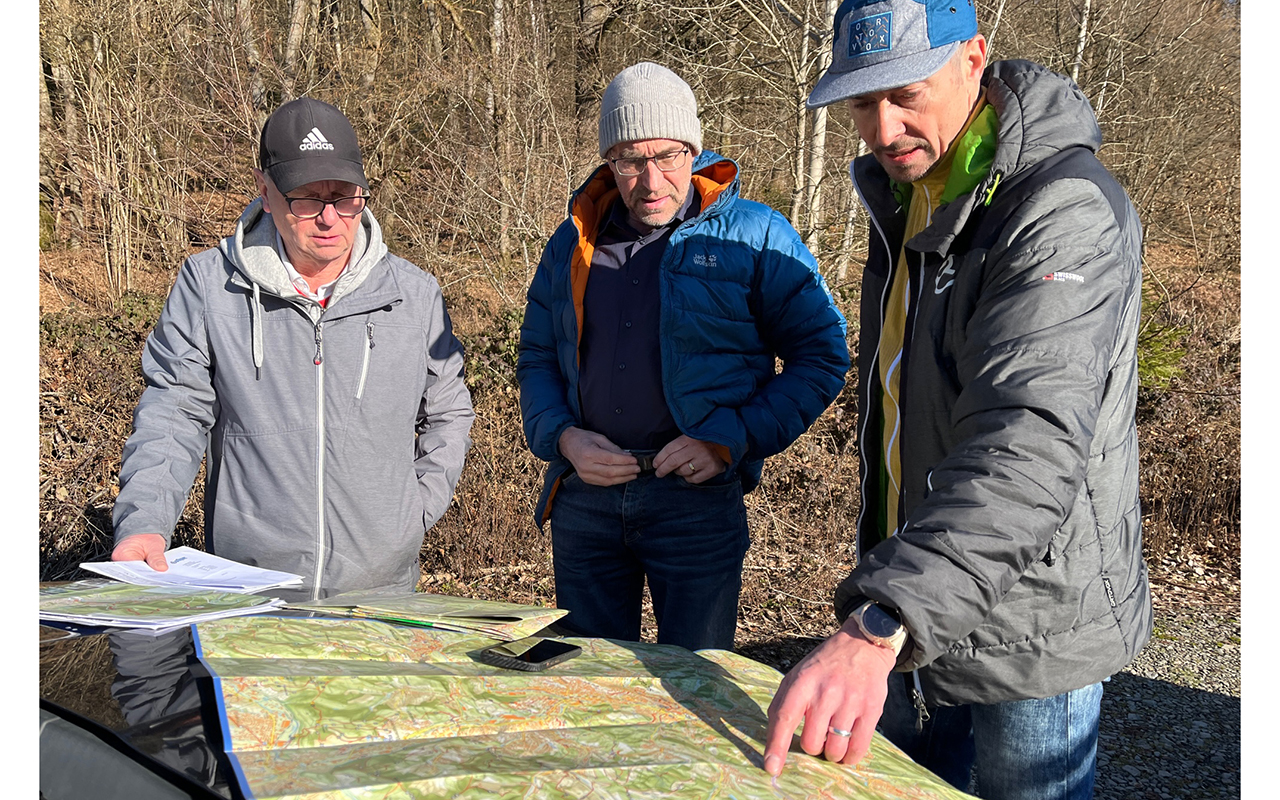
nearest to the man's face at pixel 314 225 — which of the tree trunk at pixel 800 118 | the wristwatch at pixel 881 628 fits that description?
the wristwatch at pixel 881 628

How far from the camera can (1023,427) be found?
5.30ft

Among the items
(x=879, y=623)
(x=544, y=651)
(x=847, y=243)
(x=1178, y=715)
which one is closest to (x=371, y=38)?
(x=847, y=243)

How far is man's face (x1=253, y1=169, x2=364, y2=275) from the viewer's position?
273cm

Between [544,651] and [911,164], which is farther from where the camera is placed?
[911,164]

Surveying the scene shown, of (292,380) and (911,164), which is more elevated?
(911,164)

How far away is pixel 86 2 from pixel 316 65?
2252mm

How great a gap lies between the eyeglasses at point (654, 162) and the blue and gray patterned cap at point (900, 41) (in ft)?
3.25

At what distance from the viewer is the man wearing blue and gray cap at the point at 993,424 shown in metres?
1.52

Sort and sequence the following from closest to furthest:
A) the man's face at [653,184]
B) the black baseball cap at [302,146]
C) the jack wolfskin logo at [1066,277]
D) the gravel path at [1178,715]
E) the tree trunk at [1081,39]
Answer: the jack wolfskin logo at [1066,277] < the black baseball cap at [302,146] < the man's face at [653,184] < the gravel path at [1178,715] < the tree trunk at [1081,39]

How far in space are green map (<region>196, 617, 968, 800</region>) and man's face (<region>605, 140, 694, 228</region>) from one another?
1.53m

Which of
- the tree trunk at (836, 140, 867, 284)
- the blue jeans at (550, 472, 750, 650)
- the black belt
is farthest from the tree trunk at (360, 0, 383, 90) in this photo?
the black belt

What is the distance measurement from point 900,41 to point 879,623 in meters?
1.12

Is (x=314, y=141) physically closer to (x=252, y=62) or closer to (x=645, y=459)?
(x=645, y=459)

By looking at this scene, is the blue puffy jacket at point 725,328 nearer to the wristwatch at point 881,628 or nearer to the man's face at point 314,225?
the man's face at point 314,225
